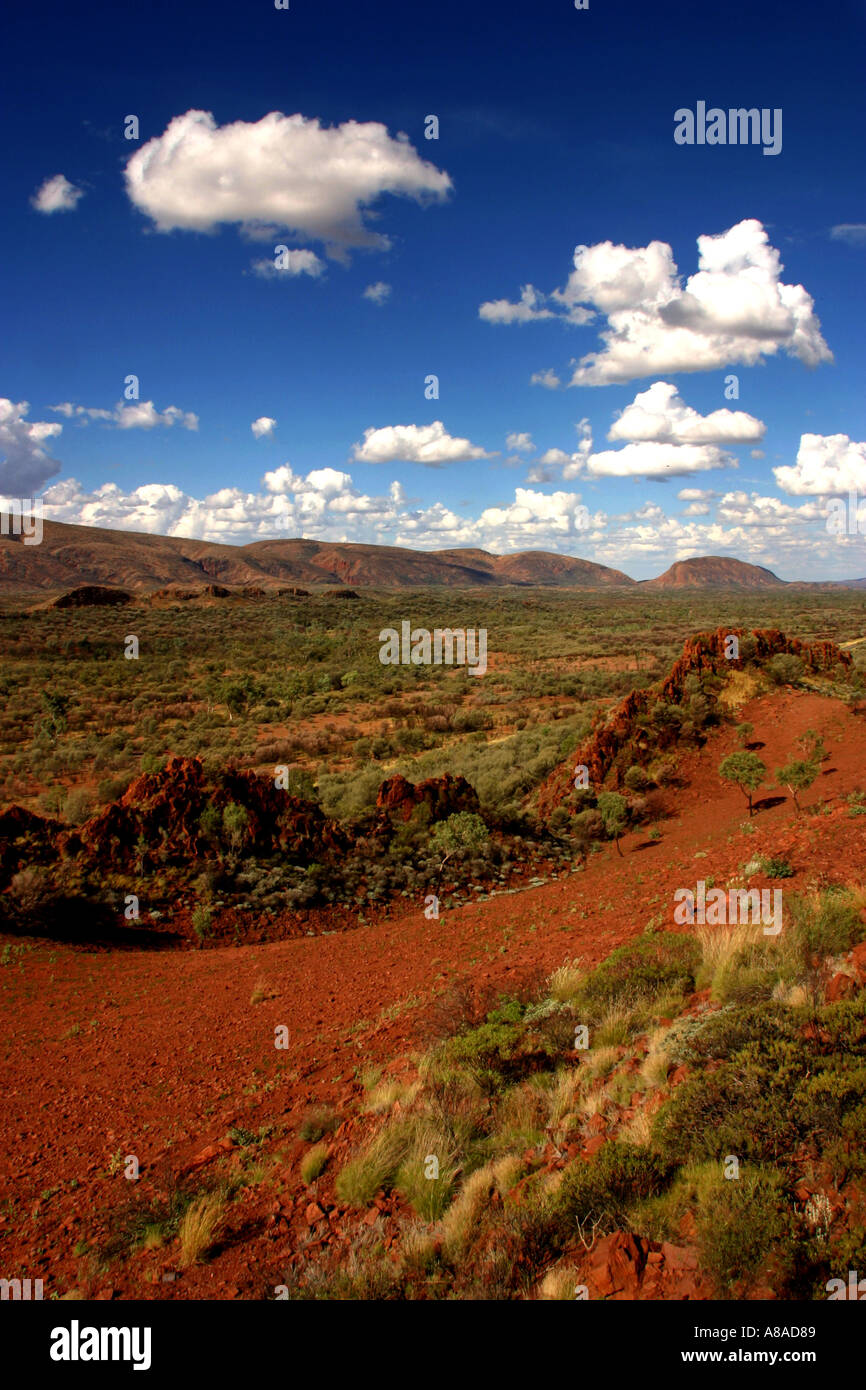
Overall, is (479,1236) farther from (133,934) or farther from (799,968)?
(133,934)

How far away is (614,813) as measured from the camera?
1553 cm

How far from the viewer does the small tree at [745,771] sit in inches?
613

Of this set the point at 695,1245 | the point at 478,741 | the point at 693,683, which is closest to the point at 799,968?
the point at 695,1245

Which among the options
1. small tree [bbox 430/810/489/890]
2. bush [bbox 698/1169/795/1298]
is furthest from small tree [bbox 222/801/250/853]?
bush [bbox 698/1169/795/1298]

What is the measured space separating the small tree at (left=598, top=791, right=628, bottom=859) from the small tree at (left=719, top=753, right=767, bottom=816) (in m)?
2.55

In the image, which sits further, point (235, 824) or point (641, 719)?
point (641, 719)

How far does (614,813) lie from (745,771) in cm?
330

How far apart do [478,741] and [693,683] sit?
9.17 meters

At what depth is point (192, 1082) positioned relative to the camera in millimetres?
6543

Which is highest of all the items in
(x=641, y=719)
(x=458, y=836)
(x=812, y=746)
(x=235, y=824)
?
(x=641, y=719)

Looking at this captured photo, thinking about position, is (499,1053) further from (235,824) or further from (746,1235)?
(235,824)

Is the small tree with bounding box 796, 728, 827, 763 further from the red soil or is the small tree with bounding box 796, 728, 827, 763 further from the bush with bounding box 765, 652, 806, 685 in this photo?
the bush with bounding box 765, 652, 806, 685

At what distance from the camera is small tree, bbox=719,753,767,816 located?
51.1 ft

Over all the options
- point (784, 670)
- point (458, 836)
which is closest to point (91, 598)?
point (784, 670)
